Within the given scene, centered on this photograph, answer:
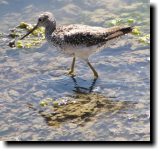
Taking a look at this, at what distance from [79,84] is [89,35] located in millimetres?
1098

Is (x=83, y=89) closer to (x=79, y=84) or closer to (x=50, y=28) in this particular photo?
(x=79, y=84)

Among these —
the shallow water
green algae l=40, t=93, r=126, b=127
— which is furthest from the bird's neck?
green algae l=40, t=93, r=126, b=127

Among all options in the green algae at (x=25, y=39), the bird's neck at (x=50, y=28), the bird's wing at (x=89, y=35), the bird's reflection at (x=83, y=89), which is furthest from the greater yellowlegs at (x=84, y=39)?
the green algae at (x=25, y=39)

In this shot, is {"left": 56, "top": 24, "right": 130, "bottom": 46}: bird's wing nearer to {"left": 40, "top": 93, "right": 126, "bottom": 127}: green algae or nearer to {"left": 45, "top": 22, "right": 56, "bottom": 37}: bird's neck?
{"left": 45, "top": 22, "right": 56, "bottom": 37}: bird's neck

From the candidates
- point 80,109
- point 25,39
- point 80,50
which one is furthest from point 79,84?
point 25,39

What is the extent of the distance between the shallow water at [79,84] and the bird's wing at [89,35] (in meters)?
0.88

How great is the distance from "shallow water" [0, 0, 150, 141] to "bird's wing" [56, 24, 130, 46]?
88 centimetres

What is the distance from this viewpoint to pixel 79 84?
10625 millimetres

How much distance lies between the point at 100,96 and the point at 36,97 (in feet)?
4.39

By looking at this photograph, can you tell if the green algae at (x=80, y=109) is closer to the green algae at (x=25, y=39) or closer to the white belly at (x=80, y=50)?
the white belly at (x=80, y=50)

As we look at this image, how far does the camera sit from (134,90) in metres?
10.0

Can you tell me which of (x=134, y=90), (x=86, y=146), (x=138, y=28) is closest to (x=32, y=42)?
(x=138, y=28)

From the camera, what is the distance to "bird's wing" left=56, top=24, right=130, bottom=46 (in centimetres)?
1041

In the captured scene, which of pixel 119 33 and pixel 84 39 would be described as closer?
pixel 84 39
